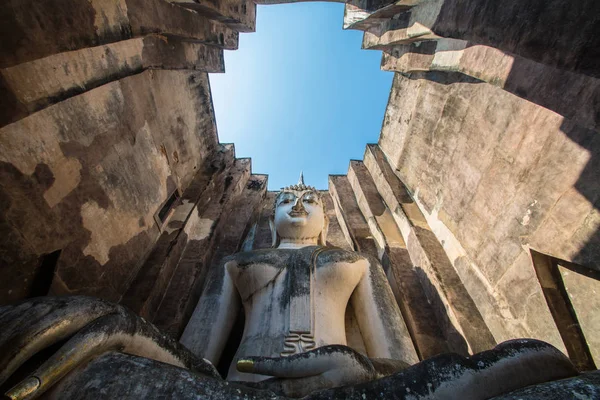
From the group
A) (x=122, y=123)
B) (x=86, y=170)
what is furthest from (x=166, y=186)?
(x=86, y=170)

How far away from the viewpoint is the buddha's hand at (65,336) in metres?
1.31

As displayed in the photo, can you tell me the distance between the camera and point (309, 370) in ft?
5.94

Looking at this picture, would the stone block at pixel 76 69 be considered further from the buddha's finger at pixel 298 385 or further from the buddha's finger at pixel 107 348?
the buddha's finger at pixel 298 385

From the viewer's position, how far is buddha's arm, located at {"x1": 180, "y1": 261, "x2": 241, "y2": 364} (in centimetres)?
295

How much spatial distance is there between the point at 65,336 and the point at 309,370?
4.17ft

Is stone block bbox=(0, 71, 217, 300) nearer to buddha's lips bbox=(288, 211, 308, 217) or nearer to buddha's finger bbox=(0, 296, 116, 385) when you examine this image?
buddha's finger bbox=(0, 296, 116, 385)

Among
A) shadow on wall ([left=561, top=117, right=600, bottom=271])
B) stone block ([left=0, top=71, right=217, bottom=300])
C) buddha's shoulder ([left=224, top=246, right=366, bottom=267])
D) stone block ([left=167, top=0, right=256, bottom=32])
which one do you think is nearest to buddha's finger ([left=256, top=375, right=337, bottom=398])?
buddha's shoulder ([left=224, top=246, right=366, bottom=267])

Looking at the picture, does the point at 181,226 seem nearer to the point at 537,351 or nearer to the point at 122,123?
the point at 122,123

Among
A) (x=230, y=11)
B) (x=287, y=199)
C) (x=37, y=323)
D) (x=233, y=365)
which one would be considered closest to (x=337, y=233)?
(x=287, y=199)

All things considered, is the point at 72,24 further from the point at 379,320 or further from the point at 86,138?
the point at 379,320

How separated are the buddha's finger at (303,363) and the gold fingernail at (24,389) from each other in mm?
928

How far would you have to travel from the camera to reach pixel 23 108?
259 cm

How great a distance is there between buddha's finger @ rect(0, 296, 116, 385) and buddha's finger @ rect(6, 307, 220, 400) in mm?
66

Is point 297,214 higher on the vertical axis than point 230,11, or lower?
lower
